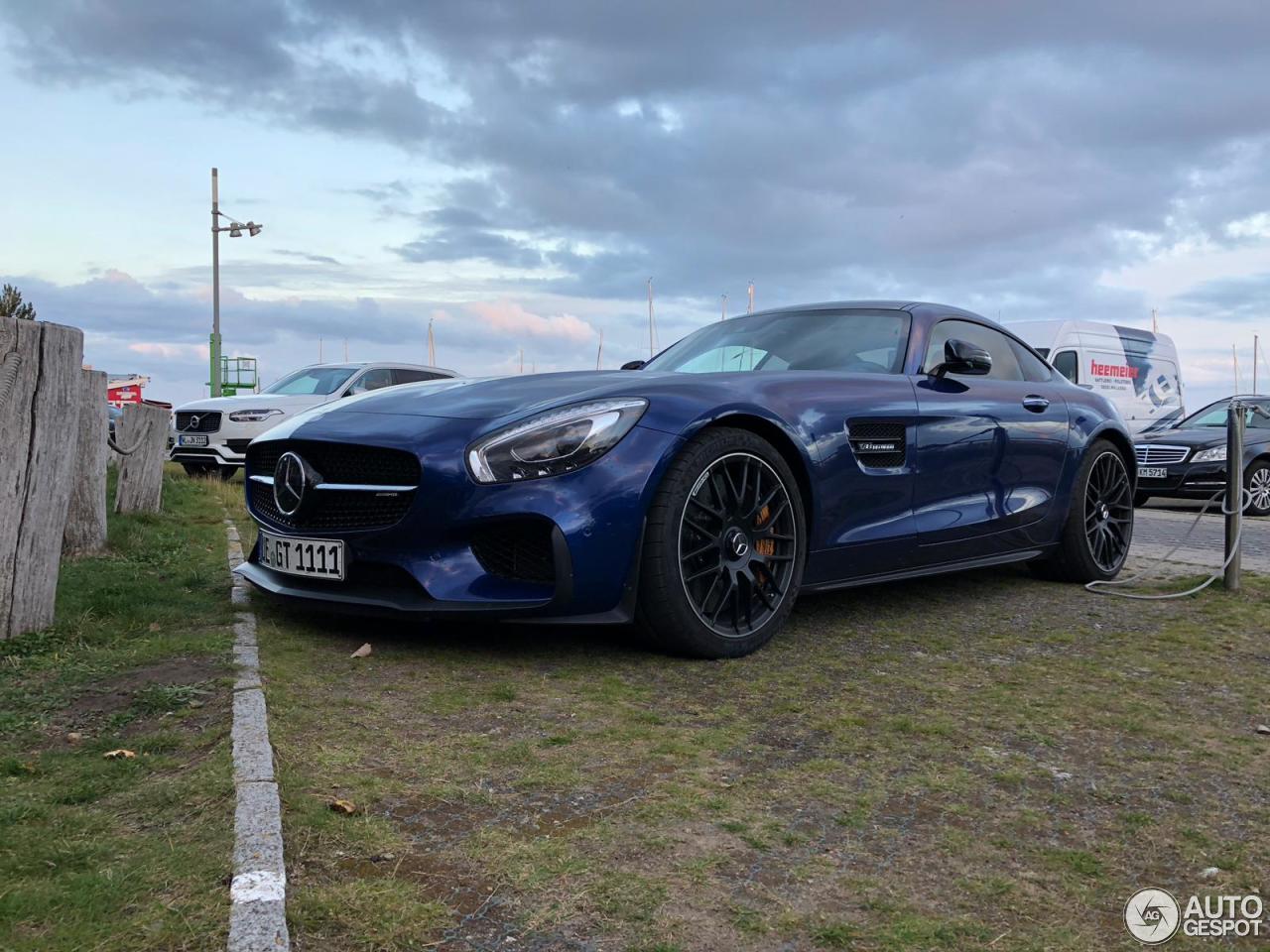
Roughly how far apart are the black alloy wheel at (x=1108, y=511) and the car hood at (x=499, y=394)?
2.94 meters

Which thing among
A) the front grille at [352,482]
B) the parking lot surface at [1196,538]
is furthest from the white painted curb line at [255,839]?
the parking lot surface at [1196,538]

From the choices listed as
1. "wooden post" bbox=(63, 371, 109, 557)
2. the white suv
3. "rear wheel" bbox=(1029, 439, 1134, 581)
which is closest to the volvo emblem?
"wooden post" bbox=(63, 371, 109, 557)

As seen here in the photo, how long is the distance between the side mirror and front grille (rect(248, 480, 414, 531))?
8.33 feet

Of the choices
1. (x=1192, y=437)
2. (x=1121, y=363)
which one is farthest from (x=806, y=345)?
(x=1121, y=363)

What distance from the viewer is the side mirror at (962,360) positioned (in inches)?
197

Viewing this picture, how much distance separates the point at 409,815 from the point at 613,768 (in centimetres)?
57

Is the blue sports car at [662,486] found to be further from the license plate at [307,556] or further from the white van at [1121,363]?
the white van at [1121,363]

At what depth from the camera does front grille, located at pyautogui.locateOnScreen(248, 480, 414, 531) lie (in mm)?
3877

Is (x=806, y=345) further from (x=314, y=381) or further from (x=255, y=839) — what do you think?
(x=314, y=381)

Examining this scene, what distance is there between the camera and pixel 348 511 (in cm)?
402

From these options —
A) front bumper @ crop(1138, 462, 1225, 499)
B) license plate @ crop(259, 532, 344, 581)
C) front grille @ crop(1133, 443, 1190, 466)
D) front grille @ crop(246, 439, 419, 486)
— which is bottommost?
license plate @ crop(259, 532, 344, 581)

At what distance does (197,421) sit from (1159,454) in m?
11.3

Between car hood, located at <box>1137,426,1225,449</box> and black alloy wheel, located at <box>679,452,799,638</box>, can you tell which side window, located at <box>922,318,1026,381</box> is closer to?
black alloy wheel, located at <box>679,452,799,638</box>

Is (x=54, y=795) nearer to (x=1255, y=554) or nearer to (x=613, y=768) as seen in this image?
(x=613, y=768)
